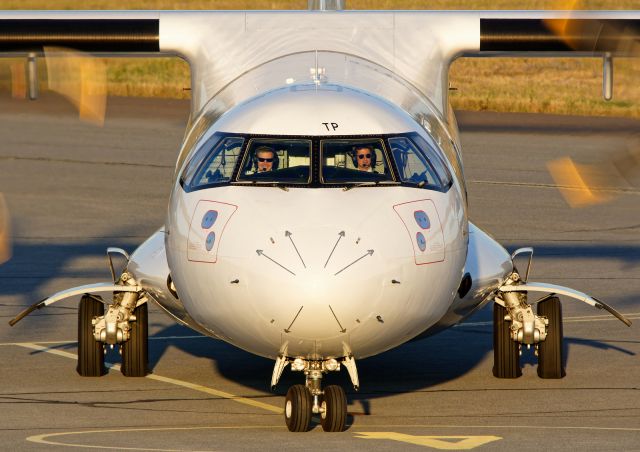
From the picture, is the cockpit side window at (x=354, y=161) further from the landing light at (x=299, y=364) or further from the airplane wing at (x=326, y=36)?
the airplane wing at (x=326, y=36)

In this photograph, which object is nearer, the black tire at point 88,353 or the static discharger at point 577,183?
the black tire at point 88,353

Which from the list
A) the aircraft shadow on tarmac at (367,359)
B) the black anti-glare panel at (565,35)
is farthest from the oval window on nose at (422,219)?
the black anti-glare panel at (565,35)

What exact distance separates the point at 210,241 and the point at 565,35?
6650mm

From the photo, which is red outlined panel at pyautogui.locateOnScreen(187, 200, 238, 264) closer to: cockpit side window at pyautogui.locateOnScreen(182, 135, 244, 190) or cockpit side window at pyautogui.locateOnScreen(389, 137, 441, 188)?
cockpit side window at pyautogui.locateOnScreen(182, 135, 244, 190)

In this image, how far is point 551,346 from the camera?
1473cm

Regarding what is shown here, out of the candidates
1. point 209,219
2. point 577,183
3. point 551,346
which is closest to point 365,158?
point 209,219

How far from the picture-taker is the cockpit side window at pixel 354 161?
11891 millimetres

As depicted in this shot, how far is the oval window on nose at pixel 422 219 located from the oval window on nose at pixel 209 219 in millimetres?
1571

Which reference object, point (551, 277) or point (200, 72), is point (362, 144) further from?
point (551, 277)

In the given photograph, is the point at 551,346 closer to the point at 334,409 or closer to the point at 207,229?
the point at 334,409

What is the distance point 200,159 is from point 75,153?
21527 millimetres

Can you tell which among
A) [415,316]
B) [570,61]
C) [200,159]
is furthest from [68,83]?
[570,61]

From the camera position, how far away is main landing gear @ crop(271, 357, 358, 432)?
38.8ft

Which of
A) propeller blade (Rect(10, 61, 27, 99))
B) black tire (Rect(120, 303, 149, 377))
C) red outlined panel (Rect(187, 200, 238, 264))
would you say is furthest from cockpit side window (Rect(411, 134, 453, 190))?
propeller blade (Rect(10, 61, 27, 99))
